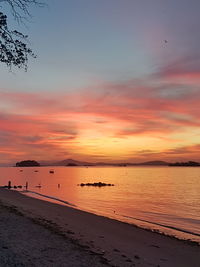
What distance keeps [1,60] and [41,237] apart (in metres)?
6.82

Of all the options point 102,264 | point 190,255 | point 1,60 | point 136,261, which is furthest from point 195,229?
point 1,60

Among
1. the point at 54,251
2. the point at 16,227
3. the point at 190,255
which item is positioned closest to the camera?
the point at 54,251

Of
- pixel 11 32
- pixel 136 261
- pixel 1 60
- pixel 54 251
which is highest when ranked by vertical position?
pixel 11 32

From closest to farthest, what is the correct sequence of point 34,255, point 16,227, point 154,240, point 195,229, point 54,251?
point 34,255 → point 54,251 → point 16,227 → point 154,240 → point 195,229

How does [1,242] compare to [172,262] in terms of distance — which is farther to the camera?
[172,262]

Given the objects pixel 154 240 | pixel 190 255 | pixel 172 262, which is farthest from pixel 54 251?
pixel 154 240

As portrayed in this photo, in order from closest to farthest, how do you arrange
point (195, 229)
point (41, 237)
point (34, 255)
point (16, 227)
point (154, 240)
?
point (34, 255), point (41, 237), point (16, 227), point (154, 240), point (195, 229)

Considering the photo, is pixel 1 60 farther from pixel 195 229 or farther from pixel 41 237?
pixel 195 229

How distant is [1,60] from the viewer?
1023cm

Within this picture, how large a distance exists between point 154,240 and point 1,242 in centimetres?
1048

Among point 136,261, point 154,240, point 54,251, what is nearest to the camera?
point 54,251

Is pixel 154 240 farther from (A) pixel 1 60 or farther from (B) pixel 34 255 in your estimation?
(A) pixel 1 60

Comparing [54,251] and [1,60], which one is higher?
[1,60]

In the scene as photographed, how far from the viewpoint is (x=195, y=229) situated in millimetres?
25391
